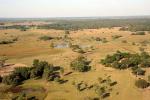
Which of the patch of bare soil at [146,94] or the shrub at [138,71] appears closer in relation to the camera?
the patch of bare soil at [146,94]

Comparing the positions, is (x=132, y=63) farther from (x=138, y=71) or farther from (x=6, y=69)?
(x=6, y=69)

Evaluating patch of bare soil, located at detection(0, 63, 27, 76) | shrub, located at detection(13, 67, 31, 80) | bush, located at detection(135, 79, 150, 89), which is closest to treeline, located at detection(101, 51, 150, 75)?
bush, located at detection(135, 79, 150, 89)

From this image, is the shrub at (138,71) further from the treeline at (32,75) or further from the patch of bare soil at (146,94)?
the treeline at (32,75)

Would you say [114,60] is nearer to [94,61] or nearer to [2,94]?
[94,61]

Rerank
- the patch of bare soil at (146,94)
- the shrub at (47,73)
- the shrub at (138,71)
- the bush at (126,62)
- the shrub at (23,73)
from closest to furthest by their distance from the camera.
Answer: the patch of bare soil at (146,94), the shrub at (47,73), the shrub at (23,73), the shrub at (138,71), the bush at (126,62)

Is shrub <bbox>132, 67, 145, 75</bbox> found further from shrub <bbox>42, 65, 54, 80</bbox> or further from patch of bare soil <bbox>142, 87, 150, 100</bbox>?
shrub <bbox>42, 65, 54, 80</bbox>

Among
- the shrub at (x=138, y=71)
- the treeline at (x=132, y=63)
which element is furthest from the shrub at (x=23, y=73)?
the shrub at (x=138, y=71)

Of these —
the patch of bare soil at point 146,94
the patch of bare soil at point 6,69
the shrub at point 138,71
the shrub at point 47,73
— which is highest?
the shrub at point 138,71

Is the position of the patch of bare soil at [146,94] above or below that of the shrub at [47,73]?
below

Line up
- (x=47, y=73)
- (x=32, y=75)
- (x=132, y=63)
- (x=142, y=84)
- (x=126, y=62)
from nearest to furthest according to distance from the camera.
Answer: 1. (x=142, y=84)
2. (x=47, y=73)
3. (x=32, y=75)
4. (x=126, y=62)
5. (x=132, y=63)

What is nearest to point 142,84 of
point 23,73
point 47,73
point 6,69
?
point 47,73

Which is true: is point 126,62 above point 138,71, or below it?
above

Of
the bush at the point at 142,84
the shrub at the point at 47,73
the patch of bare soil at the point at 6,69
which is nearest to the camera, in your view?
the bush at the point at 142,84
